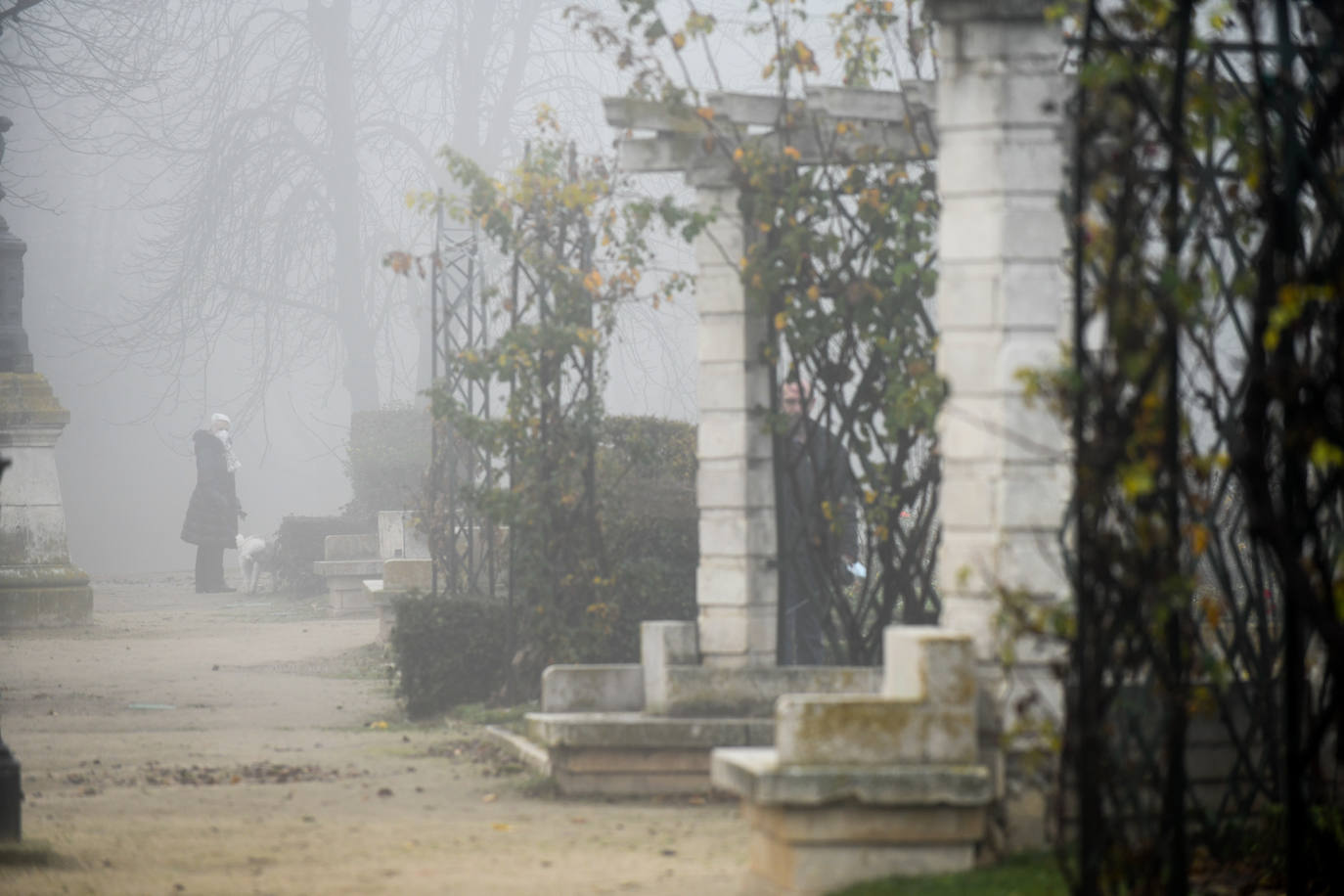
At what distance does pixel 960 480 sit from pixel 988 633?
526 millimetres

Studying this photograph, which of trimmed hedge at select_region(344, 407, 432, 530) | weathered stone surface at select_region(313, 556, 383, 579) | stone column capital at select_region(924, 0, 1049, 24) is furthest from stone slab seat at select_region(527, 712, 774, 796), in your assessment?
trimmed hedge at select_region(344, 407, 432, 530)

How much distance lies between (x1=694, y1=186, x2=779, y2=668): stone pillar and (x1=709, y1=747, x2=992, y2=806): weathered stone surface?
3035 millimetres

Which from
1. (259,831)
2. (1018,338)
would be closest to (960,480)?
(1018,338)

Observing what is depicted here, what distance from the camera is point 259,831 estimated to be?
7504 millimetres

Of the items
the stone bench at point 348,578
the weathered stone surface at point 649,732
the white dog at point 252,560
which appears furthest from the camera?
the white dog at point 252,560

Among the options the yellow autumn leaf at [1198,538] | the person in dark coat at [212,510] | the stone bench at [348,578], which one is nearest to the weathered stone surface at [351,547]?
the stone bench at [348,578]

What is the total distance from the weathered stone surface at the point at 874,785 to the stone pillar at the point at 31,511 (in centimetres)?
1467

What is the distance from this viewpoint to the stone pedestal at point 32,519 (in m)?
18.4

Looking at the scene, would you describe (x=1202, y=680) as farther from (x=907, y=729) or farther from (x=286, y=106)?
(x=286, y=106)

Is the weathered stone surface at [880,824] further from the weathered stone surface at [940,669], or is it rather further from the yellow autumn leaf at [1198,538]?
the yellow autumn leaf at [1198,538]

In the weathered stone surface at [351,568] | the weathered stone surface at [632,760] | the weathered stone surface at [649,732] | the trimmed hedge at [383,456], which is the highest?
the trimmed hedge at [383,456]

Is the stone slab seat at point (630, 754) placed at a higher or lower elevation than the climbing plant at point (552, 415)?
lower

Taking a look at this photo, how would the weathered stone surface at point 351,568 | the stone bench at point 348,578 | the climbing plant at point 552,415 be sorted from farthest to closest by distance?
the weathered stone surface at point 351,568 → the stone bench at point 348,578 → the climbing plant at point 552,415

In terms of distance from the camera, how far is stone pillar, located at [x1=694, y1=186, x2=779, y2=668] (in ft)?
28.2
